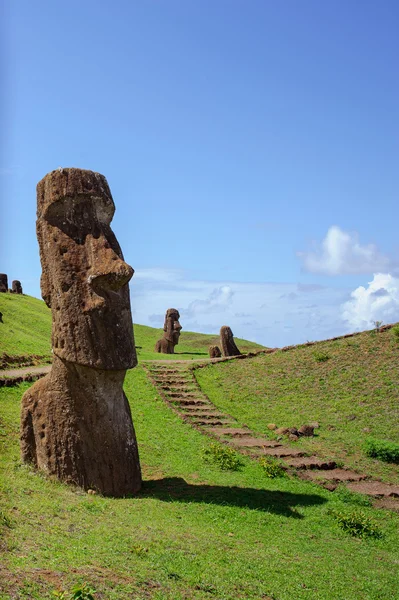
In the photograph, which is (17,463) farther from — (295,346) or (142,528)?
(295,346)

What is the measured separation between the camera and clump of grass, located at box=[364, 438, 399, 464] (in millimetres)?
16531

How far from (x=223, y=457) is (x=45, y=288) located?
6400mm

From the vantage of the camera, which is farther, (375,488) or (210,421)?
(210,421)

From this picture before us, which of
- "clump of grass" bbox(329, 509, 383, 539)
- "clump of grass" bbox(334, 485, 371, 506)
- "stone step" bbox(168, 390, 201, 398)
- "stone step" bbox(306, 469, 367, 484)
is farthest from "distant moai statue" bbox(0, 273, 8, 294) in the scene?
"clump of grass" bbox(329, 509, 383, 539)

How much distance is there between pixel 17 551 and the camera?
7051 millimetres

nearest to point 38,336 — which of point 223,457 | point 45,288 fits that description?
point 223,457

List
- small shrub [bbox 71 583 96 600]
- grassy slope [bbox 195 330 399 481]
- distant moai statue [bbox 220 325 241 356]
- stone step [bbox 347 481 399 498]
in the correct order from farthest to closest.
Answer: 1. distant moai statue [bbox 220 325 241 356]
2. grassy slope [bbox 195 330 399 481]
3. stone step [bbox 347 481 399 498]
4. small shrub [bbox 71 583 96 600]

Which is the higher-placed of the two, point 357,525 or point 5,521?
point 5,521

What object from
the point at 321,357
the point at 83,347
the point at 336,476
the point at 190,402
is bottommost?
the point at 336,476

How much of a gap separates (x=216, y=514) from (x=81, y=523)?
2869mm

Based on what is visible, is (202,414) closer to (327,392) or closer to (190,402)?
(190,402)

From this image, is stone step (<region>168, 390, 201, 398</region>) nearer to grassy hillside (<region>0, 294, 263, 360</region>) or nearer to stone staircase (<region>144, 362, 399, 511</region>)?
stone staircase (<region>144, 362, 399, 511</region>)

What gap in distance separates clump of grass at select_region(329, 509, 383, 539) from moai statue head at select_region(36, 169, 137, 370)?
506cm

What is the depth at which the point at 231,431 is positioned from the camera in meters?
18.4
